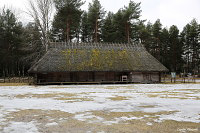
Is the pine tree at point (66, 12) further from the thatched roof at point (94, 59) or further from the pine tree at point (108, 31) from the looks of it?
the pine tree at point (108, 31)

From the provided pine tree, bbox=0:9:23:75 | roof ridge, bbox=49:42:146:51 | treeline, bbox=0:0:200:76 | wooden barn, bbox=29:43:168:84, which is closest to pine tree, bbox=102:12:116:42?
treeline, bbox=0:0:200:76

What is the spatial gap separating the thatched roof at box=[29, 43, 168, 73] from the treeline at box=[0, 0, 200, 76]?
4.15 meters

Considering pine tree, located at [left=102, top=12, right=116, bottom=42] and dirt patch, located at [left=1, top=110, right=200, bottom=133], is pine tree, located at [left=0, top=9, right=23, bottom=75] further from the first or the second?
dirt patch, located at [left=1, top=110, right=200, bottom=133]

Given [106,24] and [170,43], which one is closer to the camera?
[106,24]

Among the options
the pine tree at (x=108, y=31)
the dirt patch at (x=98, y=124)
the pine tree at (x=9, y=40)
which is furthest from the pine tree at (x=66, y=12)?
the dirt patch at (x=98, y=124)

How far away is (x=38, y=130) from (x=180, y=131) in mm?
4271

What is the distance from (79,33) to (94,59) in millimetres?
24874

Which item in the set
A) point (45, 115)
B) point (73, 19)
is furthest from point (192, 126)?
point (73, 19)

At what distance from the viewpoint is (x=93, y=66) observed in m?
29.7

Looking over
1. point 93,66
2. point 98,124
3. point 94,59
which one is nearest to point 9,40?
point 94,59

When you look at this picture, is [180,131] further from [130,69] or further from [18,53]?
[18,53]

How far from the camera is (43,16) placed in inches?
1300

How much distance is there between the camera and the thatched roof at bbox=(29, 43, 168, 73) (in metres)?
28.8

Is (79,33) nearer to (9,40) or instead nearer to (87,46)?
(9,40)
